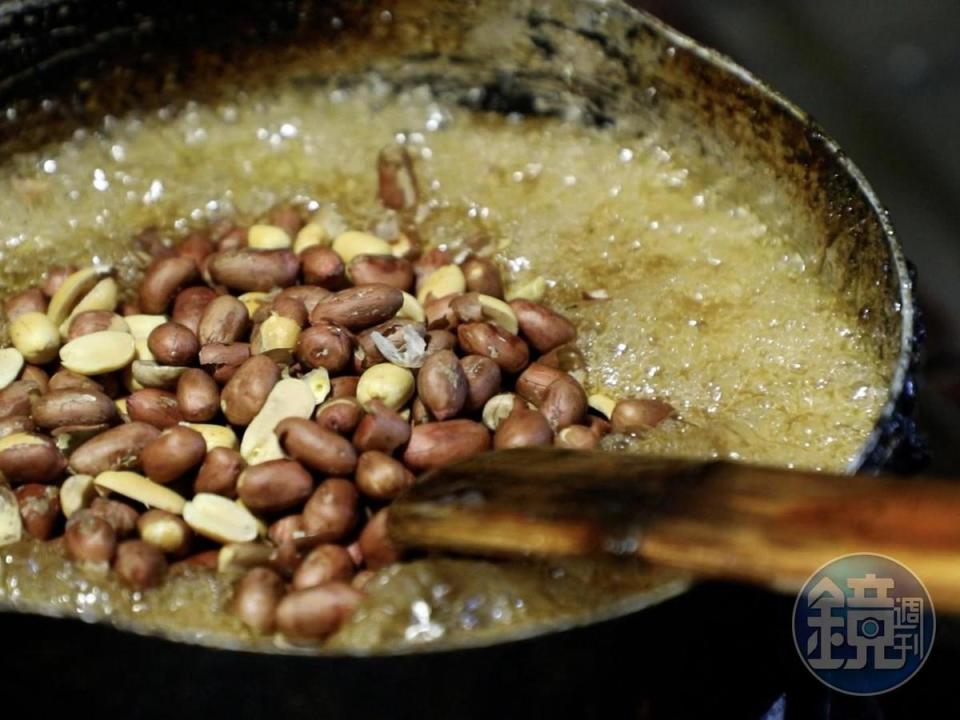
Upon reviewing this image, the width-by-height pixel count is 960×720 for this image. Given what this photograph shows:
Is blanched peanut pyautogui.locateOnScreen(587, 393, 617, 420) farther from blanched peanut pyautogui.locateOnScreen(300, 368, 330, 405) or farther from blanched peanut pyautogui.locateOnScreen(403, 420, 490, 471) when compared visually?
blanched peanut pyautogui.locateOnScreen(300, 368, 330, 405)

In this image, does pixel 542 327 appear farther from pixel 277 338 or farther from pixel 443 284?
pixel 277 338

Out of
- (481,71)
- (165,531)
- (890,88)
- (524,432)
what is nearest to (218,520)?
(165,531)

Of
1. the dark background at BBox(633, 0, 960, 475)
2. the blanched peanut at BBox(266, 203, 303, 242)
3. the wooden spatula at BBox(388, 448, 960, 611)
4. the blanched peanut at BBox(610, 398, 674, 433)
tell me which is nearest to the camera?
the wooden spatula at BBox(388, 448, 960, 611)

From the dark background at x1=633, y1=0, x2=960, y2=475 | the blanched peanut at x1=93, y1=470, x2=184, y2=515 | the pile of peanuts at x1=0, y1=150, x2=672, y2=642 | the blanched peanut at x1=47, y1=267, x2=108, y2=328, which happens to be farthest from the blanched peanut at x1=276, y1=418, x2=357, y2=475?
the dark background at x1=633, y1=0, x2=960, y2=475

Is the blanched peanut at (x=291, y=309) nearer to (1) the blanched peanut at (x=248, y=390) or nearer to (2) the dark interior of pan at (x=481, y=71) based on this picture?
(1) the blanched peanut at (x=248, y=390)

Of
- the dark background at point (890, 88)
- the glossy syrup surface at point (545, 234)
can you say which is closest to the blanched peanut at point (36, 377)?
the glossy syrup surface at point (545, 234)

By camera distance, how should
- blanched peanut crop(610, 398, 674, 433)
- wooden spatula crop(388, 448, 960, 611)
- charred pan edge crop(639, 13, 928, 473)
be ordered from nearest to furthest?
1. wooden spatula crop(388, 448, 960, 611)
2. charred pan edge crop(639, 13, 928, 473)
3. blanched peanut crop(610, 398, 674, 433)
